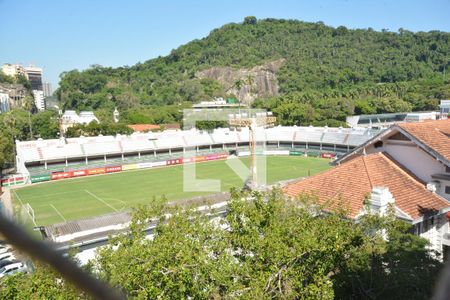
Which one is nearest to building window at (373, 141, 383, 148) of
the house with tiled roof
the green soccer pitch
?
the house with tiled roof

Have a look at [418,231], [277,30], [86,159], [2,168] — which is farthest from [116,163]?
[277,30]

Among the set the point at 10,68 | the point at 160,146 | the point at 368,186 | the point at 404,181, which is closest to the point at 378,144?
the point at 404,181

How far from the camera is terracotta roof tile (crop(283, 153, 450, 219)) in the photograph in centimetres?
1155

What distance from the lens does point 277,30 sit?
154 meters

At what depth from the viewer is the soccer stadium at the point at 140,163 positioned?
110 ft

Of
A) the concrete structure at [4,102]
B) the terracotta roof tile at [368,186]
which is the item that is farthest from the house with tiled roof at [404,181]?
the concrete structure at [4,102]

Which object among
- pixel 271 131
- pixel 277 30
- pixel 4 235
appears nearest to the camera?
pixel 4 235

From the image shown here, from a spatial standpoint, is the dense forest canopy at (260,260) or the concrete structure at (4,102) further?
the concrete structure at (4,102)

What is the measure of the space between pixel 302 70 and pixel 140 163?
Answer: 83.5 m

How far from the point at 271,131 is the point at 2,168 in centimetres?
3534

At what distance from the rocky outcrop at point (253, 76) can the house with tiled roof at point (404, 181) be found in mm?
101781

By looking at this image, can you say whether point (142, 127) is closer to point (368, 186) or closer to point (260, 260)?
point (368, 186)

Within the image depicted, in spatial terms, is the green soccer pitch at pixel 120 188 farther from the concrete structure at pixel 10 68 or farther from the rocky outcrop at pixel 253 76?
the rocky outcrop at pixel 253 76

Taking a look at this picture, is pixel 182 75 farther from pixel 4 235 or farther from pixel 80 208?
pixel 4 235
